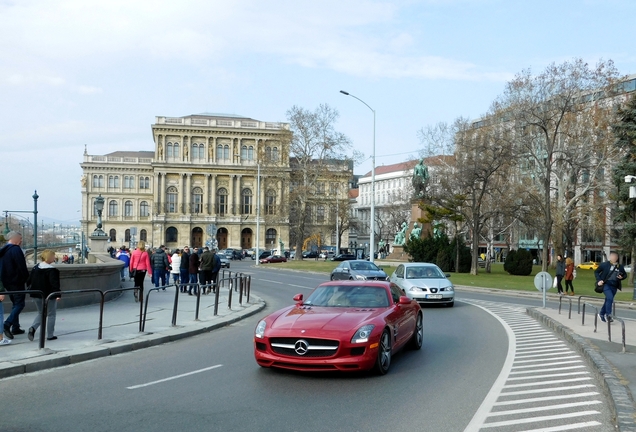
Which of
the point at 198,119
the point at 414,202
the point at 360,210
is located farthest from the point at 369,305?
the point at 360,210

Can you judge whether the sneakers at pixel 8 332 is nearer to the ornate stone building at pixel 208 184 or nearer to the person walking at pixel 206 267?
the person walking at pixel 206 267

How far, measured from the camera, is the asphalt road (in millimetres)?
6613

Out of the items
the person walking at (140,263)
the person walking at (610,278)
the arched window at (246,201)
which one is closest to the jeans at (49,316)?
the person walking at (140,263)

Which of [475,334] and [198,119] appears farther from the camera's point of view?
[198,119]

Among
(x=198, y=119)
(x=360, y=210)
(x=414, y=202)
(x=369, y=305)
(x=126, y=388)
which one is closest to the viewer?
(x=126, y=388)

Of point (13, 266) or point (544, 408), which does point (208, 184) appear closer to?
point (13, 266)

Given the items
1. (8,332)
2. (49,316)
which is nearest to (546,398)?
(49,316)

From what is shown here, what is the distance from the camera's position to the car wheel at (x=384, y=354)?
905 centimetres

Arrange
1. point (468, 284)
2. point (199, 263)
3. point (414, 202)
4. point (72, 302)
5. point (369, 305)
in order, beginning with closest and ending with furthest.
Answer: point (369, 305) < point (72, 302) < point (199, 263) < point (468, 284) < point (414, 202)

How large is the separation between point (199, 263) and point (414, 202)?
1223 inches

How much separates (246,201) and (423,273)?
95.1 meters

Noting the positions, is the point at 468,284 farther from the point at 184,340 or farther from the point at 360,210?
the point at 360,210

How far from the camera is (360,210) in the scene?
14975 centimetres

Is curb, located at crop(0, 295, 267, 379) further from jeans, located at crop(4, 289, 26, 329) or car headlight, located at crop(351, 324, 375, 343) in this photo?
car headlight, located at crop(351, 324, 375, 343)
